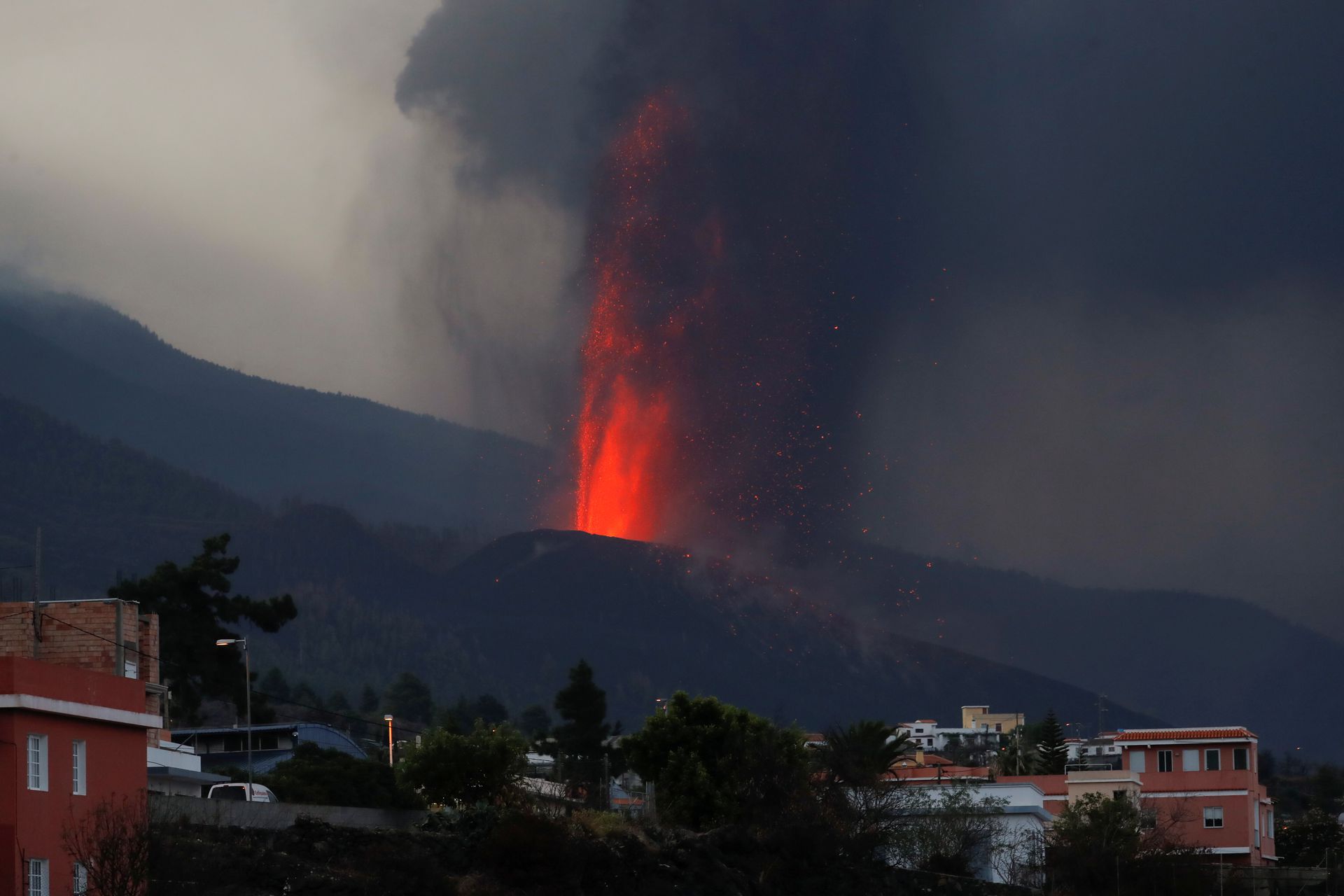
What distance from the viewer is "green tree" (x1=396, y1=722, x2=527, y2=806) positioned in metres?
74.1

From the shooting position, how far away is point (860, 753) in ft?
291

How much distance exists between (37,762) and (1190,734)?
8560 cm

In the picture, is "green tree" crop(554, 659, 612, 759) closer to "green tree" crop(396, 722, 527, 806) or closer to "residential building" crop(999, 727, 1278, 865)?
"residential building" crop(999, 727, 1278, 865)

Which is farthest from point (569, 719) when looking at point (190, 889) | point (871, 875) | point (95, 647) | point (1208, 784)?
Result: point (190, 889)

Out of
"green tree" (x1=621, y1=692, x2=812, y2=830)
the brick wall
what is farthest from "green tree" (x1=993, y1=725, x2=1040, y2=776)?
the brick wall

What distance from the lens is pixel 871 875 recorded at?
75312 mm

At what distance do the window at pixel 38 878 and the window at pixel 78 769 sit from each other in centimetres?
205

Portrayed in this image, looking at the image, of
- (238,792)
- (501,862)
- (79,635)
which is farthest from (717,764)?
(79,635)

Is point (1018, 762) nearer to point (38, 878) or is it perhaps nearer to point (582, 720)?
point (582, 720)

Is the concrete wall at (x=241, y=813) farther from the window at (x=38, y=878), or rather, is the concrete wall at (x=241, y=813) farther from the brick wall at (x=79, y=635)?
the window at (x=38, y=878)

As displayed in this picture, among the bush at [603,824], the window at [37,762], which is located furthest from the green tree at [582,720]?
the window at [37,762]

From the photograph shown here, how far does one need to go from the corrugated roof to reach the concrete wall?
214 ft

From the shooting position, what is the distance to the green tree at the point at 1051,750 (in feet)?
471

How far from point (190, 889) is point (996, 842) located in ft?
168
